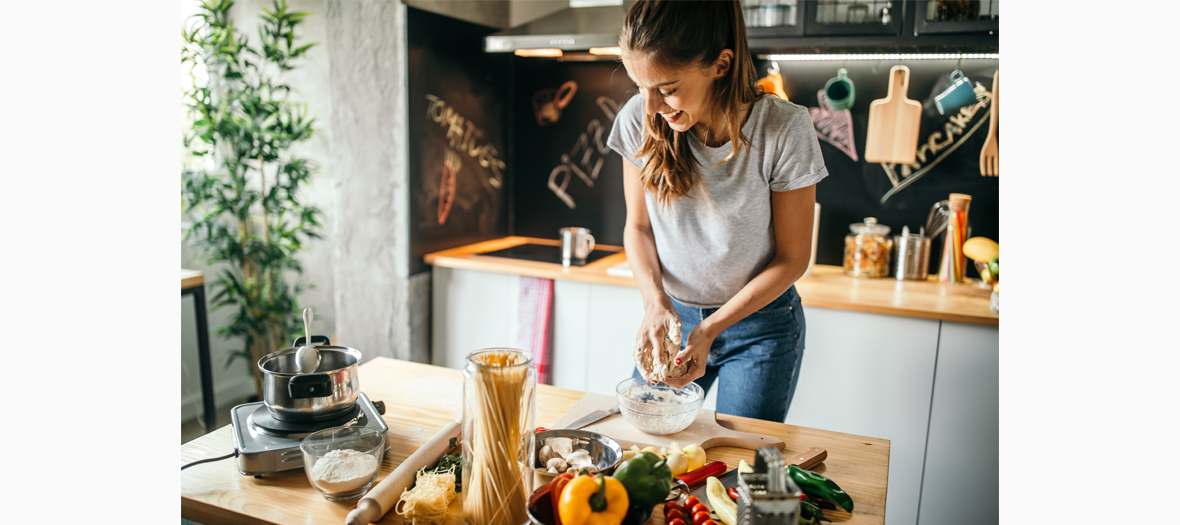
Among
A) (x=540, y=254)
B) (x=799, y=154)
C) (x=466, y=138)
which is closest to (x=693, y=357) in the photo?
(x=799, y=154)

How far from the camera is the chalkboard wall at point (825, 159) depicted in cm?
252

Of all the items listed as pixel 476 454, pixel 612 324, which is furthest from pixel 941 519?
pixel 476 454

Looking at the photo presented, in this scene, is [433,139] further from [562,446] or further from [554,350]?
[562,446]

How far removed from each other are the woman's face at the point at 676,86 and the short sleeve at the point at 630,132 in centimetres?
15

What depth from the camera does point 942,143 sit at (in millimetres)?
2531

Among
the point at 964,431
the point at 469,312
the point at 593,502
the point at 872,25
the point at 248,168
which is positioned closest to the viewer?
the point at 593,502

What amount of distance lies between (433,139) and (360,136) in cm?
27

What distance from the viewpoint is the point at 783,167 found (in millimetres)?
1358

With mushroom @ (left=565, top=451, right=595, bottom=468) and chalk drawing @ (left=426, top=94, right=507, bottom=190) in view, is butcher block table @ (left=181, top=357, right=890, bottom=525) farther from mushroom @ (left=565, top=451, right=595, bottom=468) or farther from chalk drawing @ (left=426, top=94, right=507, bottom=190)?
chalk drawing @ (left=426, top=94, right=507, bottom=190)

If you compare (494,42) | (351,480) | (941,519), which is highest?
(494,42)

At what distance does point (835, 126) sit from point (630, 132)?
4.82ft

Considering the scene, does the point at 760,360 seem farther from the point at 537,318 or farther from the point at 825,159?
the point at 825,159

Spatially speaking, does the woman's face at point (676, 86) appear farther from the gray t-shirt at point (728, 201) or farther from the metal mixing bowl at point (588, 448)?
the metal mixing bowl at point (588, 448)

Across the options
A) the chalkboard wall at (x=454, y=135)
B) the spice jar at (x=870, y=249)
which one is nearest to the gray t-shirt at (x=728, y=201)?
the spice jar at (x=870, y=249)
